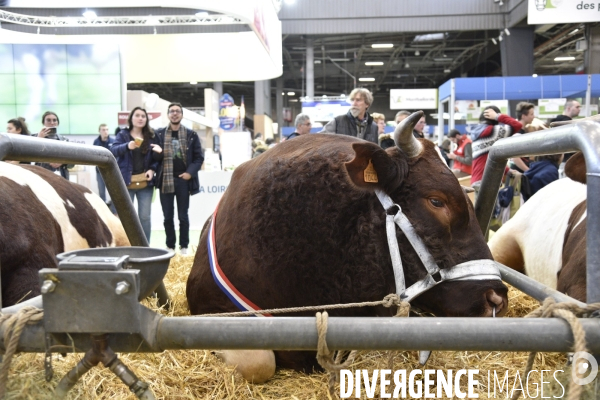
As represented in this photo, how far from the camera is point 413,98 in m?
27.4

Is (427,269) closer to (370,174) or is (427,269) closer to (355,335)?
(370,174)

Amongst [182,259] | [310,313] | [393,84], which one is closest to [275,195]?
[310,313]

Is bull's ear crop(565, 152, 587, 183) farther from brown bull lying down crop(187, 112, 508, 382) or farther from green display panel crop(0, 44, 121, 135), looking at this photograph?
green display panel crop(0, 44, 121, 135)

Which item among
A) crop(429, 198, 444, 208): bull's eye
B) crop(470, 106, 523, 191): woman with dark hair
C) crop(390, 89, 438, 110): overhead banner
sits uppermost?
crop(390, 89, 438, 110): overhead banner

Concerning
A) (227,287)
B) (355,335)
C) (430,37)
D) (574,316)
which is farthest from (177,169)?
(430,37)

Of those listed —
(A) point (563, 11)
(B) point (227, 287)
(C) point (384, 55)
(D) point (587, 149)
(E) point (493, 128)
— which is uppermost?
(C) point (384, 55)

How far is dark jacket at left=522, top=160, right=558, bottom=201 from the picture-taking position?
20.0ft

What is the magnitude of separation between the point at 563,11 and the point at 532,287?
15171mm

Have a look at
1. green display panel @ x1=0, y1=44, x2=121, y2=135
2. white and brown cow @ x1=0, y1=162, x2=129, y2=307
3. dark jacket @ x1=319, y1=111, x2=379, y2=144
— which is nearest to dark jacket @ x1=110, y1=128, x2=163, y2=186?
dark jacket @ x1=319, y1=111, x2=379, y2=144

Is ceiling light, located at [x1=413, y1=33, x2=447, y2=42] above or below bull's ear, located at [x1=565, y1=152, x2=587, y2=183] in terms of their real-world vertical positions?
above

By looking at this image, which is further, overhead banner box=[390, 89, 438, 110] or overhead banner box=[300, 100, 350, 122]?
overhead banner box=[390, 89, 438, 110]

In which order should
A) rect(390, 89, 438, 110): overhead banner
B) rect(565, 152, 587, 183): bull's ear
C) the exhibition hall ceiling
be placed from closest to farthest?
1. rect(565, 152, 587, 183): bull's ear
2. the exhibition hall ceiling
3. rect(390, 89, 438, 110): overhead banner

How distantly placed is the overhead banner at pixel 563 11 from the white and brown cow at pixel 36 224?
1451cm

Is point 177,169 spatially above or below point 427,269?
above
